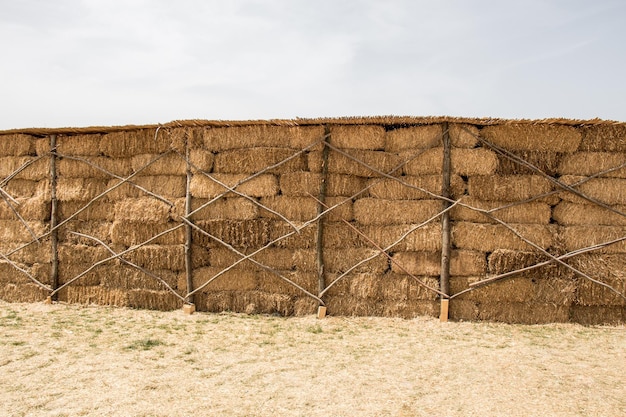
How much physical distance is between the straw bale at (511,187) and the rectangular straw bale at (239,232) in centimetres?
322

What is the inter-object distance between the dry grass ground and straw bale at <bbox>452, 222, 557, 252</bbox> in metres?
1.15

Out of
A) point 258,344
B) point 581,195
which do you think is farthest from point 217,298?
point 581,195

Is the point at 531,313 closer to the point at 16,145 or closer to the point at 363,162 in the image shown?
the point at 363,162

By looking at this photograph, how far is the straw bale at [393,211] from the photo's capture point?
6.91 m

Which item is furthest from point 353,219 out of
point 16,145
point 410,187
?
point 16,145

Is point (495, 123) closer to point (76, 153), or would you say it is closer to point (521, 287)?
point (521, 287)

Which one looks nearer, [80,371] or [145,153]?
[80,371]

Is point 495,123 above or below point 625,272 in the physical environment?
above

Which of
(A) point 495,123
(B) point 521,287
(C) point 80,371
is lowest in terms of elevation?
(C) point 80,371

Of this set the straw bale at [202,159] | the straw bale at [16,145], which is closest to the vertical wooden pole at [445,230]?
the straw bale at [202,159]

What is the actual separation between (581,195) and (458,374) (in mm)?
3627

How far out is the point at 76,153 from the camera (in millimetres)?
7945

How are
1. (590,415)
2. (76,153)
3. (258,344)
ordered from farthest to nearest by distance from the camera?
1. (76,153)
2. (258,344)
3. (590,415)

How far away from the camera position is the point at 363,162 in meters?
7.04
